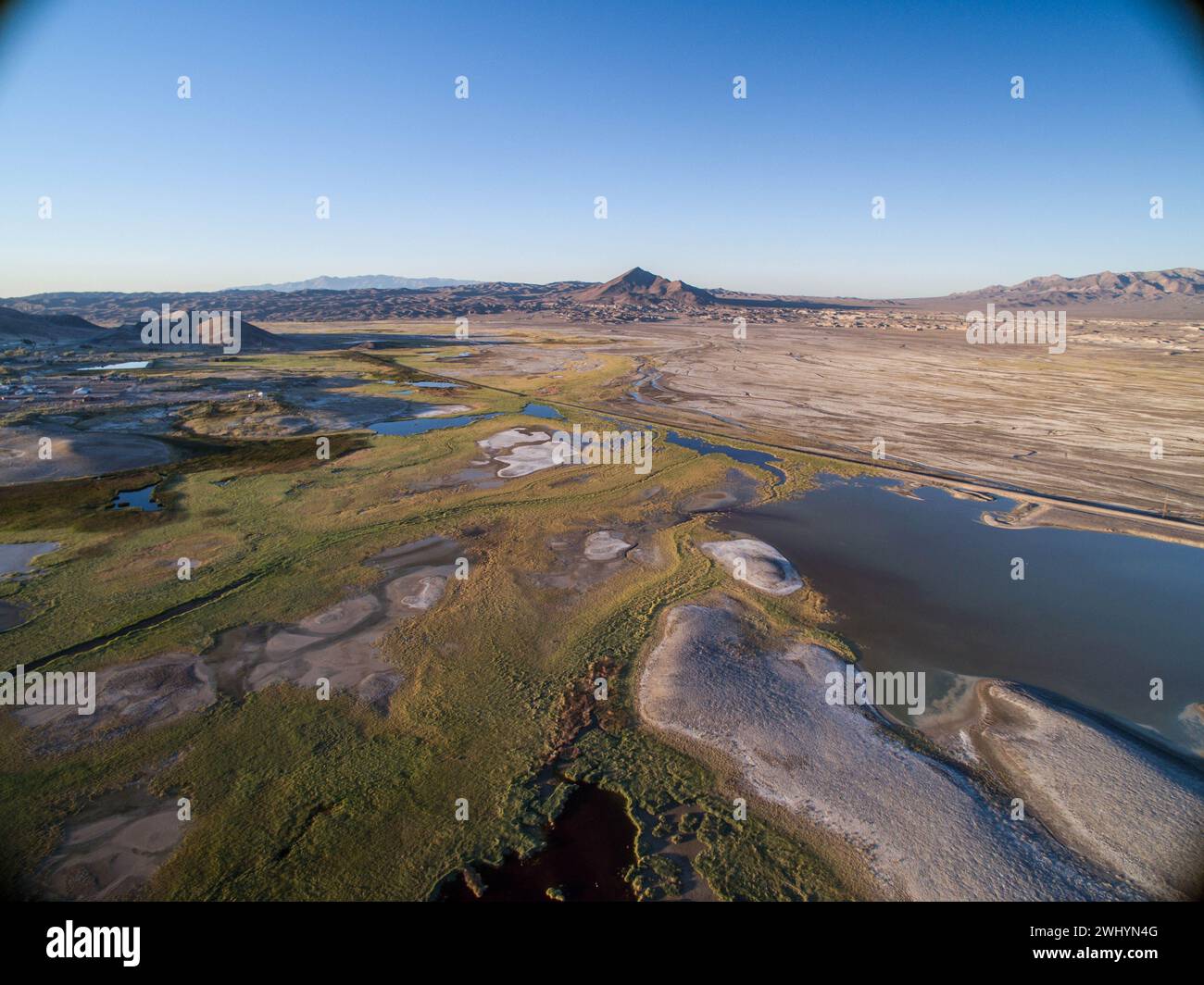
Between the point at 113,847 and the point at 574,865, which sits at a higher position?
the point at 113,847

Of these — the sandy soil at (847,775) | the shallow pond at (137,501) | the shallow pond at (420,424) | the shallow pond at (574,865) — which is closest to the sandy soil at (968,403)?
the shallow pond at (420,424)

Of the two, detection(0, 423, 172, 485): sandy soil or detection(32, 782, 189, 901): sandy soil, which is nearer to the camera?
detection(32, 782, 189, 901): sandy soil

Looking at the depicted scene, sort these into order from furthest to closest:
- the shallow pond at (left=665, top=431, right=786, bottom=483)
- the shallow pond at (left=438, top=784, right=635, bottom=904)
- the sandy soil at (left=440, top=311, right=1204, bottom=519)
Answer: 1. the shallow pond at (left=665, top=431, right=786, bottom=483)
2. the sandy soil at (left=440, top=311, right=1204, bottom=519)
3. the shallow pond at (left=438, top=784, right=635, bottom=904)

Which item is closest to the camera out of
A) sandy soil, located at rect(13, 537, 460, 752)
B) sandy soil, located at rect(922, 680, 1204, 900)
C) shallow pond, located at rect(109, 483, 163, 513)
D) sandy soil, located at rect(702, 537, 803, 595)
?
sandy soil, located at rect(922, 680, 1204, 900)

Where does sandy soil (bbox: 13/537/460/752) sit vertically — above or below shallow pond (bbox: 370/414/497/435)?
below

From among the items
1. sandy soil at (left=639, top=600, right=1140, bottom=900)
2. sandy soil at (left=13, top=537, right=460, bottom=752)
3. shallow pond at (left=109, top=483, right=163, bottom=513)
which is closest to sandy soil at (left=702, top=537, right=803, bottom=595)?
sandy soil at (left=639, top=600, right=1140, bottom=900)

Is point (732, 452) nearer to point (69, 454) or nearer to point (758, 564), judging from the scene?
point (758, 564)

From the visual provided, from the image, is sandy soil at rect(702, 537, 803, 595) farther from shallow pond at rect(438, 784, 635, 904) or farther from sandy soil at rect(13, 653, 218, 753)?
sandy soil at rect(13, 653, 218, 753)

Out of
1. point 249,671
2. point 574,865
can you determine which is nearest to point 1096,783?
point 574,865
